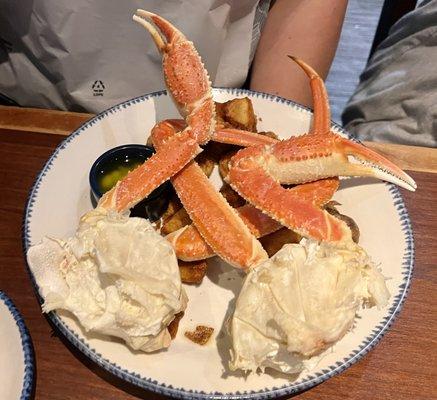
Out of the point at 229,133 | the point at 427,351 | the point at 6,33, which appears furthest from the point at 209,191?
the point at 6,33

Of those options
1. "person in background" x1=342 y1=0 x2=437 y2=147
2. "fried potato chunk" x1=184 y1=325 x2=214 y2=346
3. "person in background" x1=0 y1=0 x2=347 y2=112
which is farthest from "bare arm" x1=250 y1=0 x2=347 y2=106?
"fried potato chunk" x1=184 y1=325 x2=214 y2=346

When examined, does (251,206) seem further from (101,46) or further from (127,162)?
(101,46)

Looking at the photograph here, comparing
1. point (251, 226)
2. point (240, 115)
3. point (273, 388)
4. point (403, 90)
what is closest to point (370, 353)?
point (273, 388)

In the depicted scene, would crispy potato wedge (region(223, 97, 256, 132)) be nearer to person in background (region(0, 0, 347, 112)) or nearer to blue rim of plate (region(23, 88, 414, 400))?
person in background (region(0, 0, 347, 112))

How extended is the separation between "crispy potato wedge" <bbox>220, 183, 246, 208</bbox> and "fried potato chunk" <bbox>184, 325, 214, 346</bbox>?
288 millimetres

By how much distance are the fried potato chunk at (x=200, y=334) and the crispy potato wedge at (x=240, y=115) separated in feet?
1.61

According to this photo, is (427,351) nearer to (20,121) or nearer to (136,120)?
(136,120)

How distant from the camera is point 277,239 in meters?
1.15

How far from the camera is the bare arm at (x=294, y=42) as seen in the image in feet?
5.64

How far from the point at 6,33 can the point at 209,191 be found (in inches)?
36.4

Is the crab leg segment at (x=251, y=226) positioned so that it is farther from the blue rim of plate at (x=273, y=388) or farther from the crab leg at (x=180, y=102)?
the blue rim of plate at (x=273, y=388)

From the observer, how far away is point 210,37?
1609 mm

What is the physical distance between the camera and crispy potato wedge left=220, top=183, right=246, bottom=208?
1259 millimetres

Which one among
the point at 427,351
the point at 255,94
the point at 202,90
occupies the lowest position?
the point at 427,351
